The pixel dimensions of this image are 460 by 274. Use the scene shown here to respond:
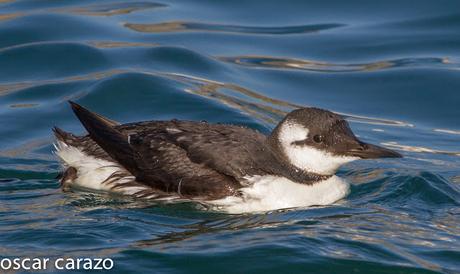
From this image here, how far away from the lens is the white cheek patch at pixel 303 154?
9.05 meters

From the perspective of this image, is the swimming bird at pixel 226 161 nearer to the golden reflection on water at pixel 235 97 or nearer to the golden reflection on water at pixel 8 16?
the golden reflection on water at pixel 235 97

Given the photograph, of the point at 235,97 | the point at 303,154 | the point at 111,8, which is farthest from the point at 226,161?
the point at 111,8

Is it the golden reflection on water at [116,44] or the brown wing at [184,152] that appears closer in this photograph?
the brown wing at [184,152]

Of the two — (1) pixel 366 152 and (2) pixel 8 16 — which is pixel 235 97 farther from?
(2) pixel 8 16

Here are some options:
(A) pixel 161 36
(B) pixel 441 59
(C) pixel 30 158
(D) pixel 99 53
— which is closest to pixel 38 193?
(C) pixel 30 158

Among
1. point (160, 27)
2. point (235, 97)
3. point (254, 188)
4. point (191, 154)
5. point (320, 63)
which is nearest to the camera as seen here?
point (254, 188)

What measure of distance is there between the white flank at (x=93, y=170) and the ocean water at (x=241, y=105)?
0.31 feet

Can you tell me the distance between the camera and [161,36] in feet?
48.3

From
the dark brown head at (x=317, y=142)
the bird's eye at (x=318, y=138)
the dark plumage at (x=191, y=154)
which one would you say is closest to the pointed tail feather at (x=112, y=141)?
the dark plumage at (x=191, y=154)

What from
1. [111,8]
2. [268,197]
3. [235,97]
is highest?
[111,8]

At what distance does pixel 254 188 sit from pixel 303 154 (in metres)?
0.58

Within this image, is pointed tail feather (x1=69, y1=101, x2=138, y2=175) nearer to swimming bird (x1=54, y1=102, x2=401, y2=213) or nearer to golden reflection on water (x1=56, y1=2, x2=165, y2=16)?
swimming bird (x1=54, y1=102, x2=401, y2=213)

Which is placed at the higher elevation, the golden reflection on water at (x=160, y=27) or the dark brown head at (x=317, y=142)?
the golden reflection on water at (x=160, y=27)

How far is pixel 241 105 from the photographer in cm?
1246
